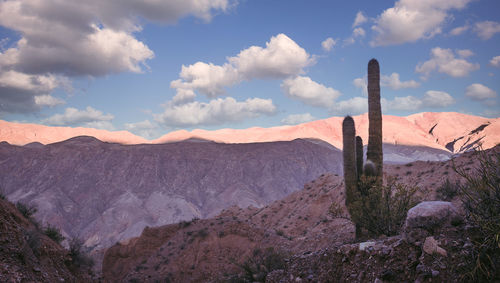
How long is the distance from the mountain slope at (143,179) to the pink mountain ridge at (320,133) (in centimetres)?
2815

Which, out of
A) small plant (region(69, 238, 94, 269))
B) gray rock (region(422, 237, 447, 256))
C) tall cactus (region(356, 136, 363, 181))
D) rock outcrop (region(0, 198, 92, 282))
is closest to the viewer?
gray rock (region(422, 237, 447, 256))

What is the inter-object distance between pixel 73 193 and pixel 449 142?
10144cm

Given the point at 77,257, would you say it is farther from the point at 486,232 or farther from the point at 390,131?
the point at 390,131

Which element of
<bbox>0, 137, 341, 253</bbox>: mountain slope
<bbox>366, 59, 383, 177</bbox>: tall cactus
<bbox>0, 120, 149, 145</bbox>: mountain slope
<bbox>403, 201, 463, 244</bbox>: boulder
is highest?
<bbox>0, 120, 149, 145</bbox>: mountain slope

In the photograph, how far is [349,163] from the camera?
508 inches

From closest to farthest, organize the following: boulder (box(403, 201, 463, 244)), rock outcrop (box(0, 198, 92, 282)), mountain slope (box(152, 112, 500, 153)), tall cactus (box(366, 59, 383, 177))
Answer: boulder (box(403, 201, 463, 244)), rock outcrop (box(0, 198, 92, 282)), tall cactus (box(366, 59, 383, 177)), mountain slope (box(152, 112, 500, 153))

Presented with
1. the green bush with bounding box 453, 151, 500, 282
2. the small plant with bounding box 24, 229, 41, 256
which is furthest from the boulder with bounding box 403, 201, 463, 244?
the small plant with bounding box 24, 229, 41, 256

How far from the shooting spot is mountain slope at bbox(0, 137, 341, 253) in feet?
172

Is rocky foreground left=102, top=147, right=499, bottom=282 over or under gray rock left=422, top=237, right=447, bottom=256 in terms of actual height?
under

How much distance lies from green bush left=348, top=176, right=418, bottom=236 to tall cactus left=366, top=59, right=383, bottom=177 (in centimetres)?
227

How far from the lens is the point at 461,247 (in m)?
4.45

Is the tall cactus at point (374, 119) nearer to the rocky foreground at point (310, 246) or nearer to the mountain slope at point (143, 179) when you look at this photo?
the rocky foreground at point (310, 246)

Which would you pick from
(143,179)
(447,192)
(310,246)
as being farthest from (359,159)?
(143,179)

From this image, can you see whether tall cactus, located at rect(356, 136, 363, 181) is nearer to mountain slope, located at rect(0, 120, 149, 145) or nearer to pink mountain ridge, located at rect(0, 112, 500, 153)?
pink mountain ridge, located at rect(0, 112, 500, 153)
